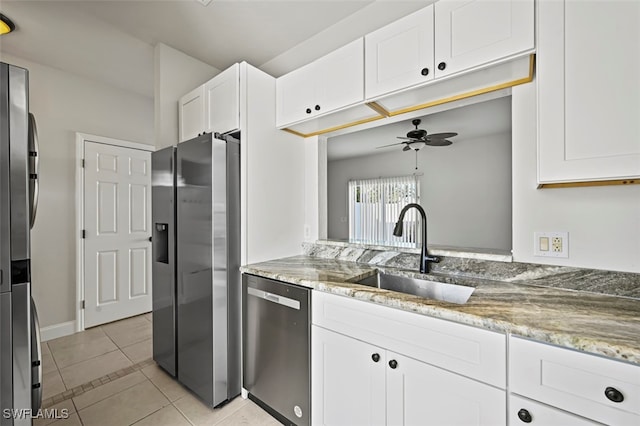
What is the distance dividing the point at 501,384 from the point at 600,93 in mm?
1082

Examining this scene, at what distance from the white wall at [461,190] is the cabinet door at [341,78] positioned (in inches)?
96.4

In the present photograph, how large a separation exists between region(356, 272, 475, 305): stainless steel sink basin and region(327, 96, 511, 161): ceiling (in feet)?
4.93

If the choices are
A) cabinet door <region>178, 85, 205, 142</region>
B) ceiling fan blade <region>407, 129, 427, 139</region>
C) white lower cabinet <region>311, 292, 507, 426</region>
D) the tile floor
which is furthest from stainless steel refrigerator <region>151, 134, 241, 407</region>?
ceiling fan blade <region>407, 129, 427, 139</region>

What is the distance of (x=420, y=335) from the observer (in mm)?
1088

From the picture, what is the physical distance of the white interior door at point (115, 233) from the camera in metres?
2.93

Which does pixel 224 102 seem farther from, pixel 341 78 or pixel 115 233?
pixel 115 233

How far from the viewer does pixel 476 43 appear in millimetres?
1232

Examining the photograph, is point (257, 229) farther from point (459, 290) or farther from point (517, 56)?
point (517, 56)

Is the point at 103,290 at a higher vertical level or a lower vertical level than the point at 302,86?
lower

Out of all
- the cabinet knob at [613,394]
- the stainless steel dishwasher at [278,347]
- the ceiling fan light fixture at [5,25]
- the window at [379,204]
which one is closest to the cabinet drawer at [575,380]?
the cabinet knob at [613,394]

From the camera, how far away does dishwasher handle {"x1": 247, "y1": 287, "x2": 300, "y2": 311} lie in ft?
4.96

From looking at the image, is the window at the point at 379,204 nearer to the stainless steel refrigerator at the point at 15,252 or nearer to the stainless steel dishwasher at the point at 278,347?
the stainless steel dishwasher at the point at 278,347

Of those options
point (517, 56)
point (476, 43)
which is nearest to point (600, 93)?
point (517, 56)

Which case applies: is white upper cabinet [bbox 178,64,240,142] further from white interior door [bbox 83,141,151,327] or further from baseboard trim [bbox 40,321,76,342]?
baseboard trim [bbox 40,321,76,342]
